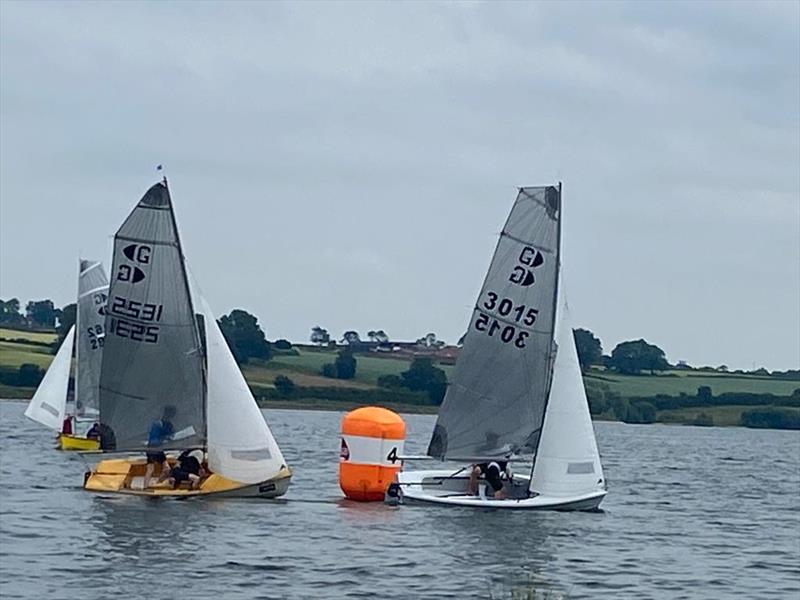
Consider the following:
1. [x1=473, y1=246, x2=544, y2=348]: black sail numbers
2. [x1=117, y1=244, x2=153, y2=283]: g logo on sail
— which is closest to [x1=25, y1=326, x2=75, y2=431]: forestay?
[x1=117, y1=244, x2=153, y2=283]: g logo on sail

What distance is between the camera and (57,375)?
228ft

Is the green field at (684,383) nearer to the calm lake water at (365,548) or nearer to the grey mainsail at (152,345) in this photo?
the calm lake water at (365,548)

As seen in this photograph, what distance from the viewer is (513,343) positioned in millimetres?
42188

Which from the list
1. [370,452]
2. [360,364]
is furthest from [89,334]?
[360,364]

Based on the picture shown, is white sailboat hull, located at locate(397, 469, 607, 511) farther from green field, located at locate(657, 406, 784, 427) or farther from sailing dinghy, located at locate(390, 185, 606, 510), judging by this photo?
green field, located at locate(657, 406, 784, 427)

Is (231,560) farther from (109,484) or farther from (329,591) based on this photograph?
(109,484)

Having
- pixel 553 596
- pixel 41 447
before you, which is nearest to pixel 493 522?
pixel 553 596

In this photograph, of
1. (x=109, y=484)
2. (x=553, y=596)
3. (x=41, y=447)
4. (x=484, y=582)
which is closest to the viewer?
(x=553, y=596)

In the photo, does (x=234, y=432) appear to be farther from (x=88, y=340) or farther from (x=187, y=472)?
(x=88, y=340)

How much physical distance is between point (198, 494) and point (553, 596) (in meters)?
18.0

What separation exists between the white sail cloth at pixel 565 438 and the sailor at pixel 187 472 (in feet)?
24.5

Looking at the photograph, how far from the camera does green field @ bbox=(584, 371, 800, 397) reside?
435 feet

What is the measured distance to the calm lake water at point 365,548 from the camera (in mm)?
28906

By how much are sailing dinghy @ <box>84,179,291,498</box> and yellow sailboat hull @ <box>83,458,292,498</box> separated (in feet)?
0.18
